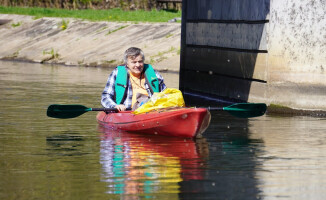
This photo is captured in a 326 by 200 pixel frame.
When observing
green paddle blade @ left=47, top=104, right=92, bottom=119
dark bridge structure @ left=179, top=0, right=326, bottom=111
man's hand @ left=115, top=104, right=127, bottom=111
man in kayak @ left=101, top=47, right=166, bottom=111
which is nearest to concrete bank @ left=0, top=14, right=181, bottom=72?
dark bridge structure @ left=179, top=0, right=326, bottom=111

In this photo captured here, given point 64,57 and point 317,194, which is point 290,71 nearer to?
point 317,194

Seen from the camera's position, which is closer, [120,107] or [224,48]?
Result: [120,107]

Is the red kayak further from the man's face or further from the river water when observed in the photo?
the man's face

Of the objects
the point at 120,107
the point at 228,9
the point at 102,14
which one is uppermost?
the point at 228,9

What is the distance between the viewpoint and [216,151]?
1145cm

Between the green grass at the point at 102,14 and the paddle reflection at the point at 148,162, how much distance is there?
1081 inches

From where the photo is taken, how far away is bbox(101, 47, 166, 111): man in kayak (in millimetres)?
14125

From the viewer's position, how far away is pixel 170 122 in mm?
12719

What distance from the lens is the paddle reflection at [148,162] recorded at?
8.58 metres

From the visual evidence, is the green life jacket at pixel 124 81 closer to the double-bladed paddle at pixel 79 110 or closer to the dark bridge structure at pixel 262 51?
the double-bladed paddle at pixel 79 110

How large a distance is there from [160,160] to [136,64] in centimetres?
364

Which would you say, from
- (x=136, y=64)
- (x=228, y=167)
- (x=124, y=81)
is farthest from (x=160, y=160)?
(x=124, y=81)

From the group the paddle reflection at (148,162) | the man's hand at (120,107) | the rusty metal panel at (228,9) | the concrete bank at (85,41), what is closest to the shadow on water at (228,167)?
the paddle reflection at (148,162)

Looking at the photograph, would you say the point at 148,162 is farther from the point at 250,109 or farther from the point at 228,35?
the point at 228,35
